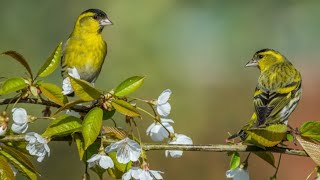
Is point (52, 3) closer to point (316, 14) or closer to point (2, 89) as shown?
point (316, 14)

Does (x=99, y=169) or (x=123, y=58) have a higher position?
(x=99, y=169)

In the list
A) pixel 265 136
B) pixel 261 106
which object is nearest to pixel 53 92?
pixel 265 136

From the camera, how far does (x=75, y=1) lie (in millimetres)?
14203

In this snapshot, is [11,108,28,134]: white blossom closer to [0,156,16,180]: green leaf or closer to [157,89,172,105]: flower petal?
[0,156,16,180]: green leaf

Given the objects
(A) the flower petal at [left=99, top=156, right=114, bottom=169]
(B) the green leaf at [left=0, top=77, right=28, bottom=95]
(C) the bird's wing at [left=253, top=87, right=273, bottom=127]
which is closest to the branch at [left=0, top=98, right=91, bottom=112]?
(B) the green leaf at [left=0, top=77, right=28, bottom=95]

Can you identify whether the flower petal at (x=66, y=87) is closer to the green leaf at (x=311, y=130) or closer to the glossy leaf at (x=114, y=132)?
the glossy leaf at (x=114, y=132)

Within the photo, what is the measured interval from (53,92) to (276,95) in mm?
1894

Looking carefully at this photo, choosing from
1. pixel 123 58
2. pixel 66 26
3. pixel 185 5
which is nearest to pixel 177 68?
pixel 123 58

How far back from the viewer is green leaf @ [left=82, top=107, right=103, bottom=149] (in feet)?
5.95

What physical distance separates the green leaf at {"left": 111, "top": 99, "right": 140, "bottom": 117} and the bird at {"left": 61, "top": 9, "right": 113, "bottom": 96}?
218 cm

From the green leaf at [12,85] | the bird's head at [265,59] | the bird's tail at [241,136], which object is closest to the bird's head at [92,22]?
the bird's head at [265,59]

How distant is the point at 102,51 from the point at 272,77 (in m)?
0.97

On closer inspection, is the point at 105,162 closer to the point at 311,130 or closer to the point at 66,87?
the point at 66,87

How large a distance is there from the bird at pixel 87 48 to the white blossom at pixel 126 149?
2.16 meters
